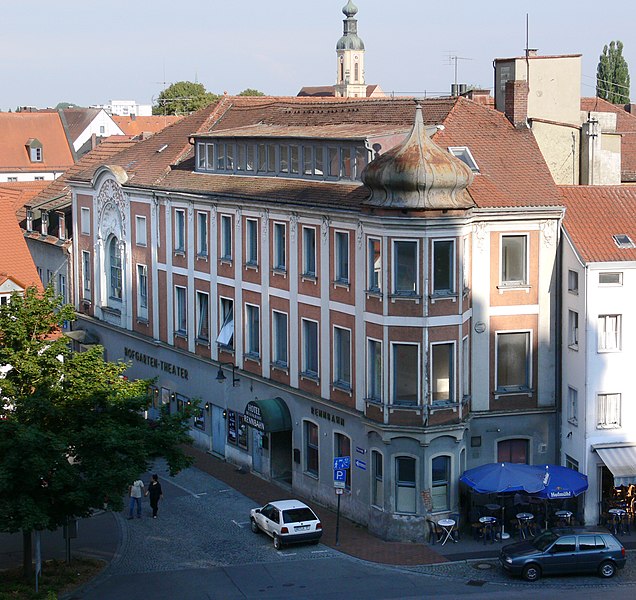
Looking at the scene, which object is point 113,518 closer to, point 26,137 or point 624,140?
point 624,140

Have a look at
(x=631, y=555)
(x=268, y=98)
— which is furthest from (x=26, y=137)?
(x=631, y=555)

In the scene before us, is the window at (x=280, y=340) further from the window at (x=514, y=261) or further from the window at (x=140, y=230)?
the window at (x=140, y=230)

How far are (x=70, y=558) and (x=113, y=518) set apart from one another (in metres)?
6.58

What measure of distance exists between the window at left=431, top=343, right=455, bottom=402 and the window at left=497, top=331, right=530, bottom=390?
2.85 m

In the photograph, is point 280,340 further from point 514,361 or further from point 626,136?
point 626,136

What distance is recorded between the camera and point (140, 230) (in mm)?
64312

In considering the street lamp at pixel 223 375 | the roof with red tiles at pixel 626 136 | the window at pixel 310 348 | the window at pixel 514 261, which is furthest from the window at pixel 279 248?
the roof with red tiles at pixel 626 136

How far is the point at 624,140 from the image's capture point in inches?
2359

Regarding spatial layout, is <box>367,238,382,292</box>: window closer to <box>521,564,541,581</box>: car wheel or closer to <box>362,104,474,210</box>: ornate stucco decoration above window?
<box>362,104,474,210</box>: ornate stucco decoration above window

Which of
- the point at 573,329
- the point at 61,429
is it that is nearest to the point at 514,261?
the point at 573,329

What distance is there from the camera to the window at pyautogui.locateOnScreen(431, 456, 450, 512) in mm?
45000

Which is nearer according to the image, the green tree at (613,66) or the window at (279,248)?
the window at (279,248)

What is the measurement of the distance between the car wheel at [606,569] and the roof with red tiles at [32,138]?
104 metres

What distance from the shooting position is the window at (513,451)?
1863 inches
